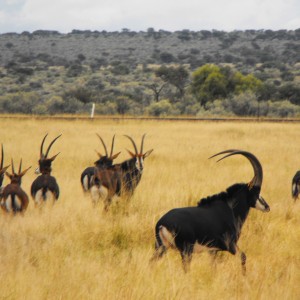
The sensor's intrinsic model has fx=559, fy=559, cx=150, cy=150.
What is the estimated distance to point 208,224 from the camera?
5.42m

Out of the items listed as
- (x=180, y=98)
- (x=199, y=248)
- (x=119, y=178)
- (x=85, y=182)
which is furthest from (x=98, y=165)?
(x=180, y=98)

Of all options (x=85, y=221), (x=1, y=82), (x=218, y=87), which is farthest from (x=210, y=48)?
(x=85, y=221)

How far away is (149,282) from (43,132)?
57.9ft

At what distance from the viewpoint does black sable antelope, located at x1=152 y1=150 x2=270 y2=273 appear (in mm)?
5230

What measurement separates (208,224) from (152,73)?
63.4 m

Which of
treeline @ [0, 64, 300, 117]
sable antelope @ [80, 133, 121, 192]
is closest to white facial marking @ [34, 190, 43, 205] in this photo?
sable antelope @ [80, 133, 121, 192]

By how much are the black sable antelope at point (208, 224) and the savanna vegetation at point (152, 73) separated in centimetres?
2966

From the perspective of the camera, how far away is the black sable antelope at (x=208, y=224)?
5.23m

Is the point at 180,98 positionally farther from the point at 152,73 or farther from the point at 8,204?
the point at 8,204

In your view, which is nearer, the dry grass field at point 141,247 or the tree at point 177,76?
the dry grass field at point 141,247

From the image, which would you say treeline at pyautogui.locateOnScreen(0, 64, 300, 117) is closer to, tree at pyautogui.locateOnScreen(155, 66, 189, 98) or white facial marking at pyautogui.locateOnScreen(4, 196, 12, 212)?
tree at pyautogui.locateOnScreen(155, 66, 189, 98)

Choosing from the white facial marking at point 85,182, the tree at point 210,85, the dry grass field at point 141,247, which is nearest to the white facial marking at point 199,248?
the dry grass field at point 141,247

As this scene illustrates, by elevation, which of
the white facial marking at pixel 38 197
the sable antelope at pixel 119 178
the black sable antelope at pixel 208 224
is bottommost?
the white facial marking at pixel 38 197

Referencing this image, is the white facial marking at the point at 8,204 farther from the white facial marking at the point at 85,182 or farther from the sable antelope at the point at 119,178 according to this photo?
the white facial marking at the point at 85,182
